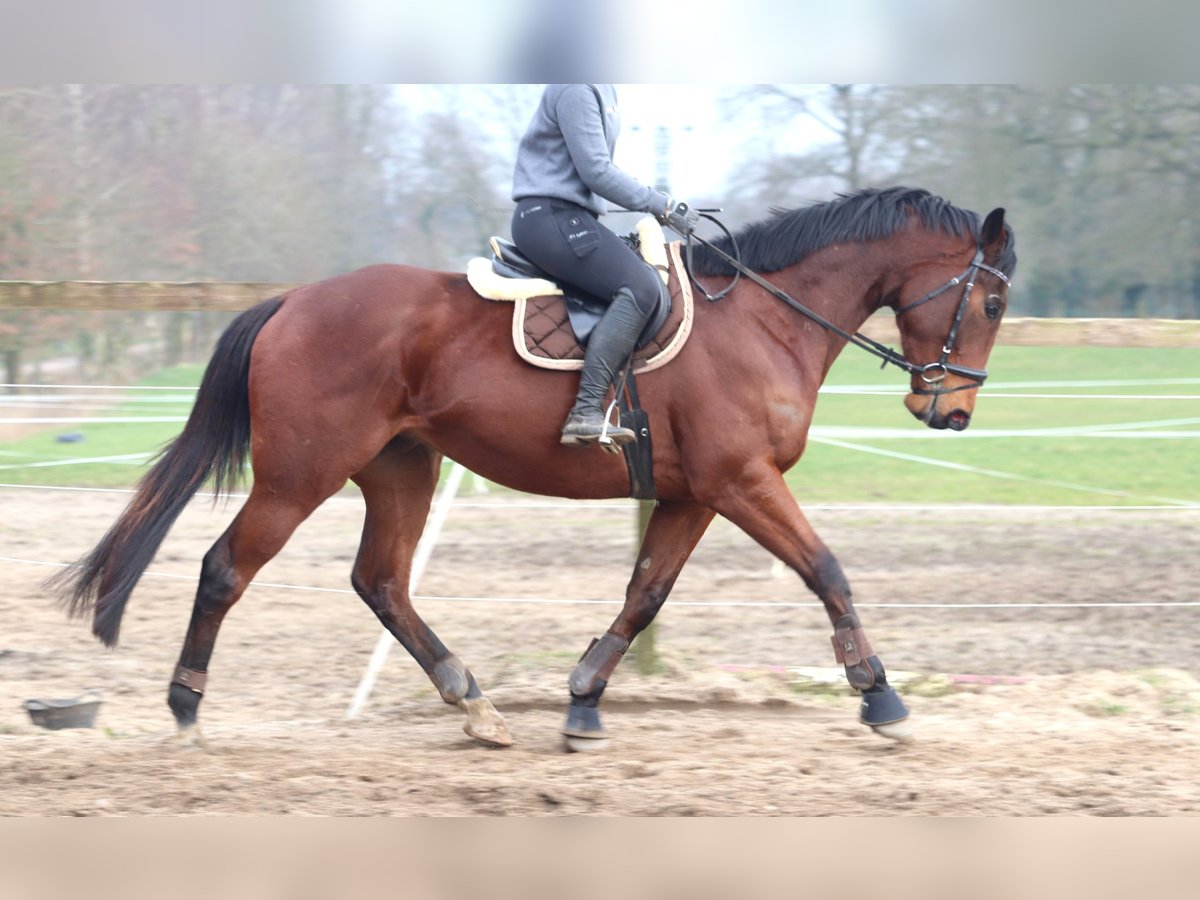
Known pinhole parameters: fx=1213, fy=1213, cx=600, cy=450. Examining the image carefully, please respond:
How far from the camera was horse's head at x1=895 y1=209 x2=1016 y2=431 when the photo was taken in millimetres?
4629

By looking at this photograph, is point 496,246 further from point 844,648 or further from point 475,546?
point 475,546

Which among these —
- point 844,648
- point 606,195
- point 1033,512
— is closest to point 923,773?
point 844,648

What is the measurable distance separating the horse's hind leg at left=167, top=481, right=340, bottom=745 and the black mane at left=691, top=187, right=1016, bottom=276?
5.98 ft

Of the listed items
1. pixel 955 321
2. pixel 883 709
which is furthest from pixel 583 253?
pixel 883 709

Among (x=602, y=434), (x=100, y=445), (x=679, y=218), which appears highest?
(x=679, y=218)

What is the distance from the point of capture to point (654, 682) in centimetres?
577

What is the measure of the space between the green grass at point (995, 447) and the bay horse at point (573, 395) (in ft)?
18.2

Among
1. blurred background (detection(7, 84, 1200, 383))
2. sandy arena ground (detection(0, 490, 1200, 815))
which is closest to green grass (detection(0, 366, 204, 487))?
blurred background (detection(7, 84, 1200, 383))

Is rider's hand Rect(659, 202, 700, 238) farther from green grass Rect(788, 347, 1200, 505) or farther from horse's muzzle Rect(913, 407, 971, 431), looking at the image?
green grass Rect(788, 347, 1200, 505)

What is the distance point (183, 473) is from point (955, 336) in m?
3.05

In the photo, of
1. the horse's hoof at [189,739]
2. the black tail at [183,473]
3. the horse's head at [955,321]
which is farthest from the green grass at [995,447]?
the horse's hoof at [189,739]

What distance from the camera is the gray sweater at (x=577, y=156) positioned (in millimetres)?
4355

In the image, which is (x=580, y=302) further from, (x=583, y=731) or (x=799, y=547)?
(x=583, y=731)

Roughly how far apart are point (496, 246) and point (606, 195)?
0.56 metres
